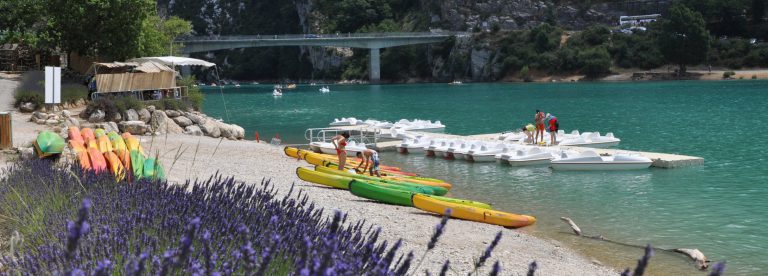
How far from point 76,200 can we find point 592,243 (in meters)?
10.4

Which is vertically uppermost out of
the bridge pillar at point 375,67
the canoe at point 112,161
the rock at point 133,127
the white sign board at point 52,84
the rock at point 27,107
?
the bridge pillar at point 375,67

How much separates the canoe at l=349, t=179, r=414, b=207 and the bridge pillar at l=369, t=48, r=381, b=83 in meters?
130

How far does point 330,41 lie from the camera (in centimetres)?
14338

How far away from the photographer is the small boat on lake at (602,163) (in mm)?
27906

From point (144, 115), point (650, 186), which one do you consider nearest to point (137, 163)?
point (650, 186)

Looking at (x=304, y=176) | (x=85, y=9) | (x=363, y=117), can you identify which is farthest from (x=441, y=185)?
(x=363, y=117)

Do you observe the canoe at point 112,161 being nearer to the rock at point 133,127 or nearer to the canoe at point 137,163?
the canoe at point 137,163

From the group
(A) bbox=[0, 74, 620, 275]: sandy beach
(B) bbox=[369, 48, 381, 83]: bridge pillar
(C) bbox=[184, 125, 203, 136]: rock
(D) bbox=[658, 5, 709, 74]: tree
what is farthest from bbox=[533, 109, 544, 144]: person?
(B) bbox=[369, 48, 381, 83]: bridge pillar

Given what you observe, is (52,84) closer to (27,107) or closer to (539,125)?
(27,107)

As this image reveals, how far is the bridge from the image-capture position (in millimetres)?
138500

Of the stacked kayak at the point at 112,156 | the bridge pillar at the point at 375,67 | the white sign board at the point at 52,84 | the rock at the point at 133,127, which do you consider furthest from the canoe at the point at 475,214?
the bridge pillar at the point at 375,67

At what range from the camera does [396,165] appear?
31125 mm

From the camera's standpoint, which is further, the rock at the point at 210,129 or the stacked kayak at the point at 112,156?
the rock at the point at 210,129

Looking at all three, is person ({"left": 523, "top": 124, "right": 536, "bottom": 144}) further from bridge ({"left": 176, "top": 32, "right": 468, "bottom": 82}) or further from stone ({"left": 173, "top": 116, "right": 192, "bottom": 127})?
bridge ({"left": 176, "top": 32, "right": 468, "bottom": 82})
